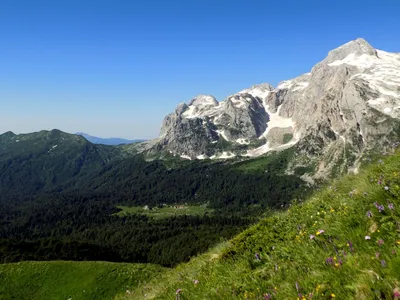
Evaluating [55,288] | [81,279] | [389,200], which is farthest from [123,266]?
[389,200]

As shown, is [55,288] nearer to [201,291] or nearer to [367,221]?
[201,291]

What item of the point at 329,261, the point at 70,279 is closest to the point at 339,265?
the point at 329,261

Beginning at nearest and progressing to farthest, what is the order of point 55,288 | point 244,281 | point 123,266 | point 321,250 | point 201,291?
1. point 321,250
2. point 244,281
3. point 201,291
4. point 55,288
5. point 123,266

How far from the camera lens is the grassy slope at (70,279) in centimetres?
3425

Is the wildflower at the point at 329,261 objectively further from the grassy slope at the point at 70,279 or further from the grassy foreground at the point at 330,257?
the grassy slope at the point at 70,279

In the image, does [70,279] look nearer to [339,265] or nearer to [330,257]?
[330,257]

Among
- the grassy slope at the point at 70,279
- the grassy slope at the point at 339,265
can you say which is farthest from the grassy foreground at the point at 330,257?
the grassy slope at the point at 70,279

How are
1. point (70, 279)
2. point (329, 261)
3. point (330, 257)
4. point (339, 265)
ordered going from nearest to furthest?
point (339, 265), point (329, 261), point (330, 257), point (70, 279)

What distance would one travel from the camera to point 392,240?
4496 mm

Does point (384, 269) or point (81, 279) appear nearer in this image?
point (384, 269)

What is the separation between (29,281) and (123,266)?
11.2m

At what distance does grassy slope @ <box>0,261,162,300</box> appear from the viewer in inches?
1348

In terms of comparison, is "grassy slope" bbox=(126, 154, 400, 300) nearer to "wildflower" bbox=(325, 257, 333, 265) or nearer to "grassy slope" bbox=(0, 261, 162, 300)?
"wildflower" bbox=(325, 257, 333, 265)

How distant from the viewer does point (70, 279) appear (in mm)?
36312
